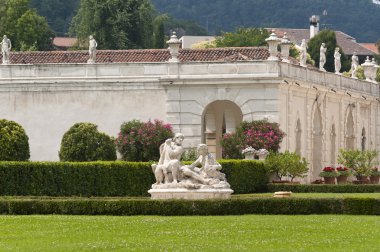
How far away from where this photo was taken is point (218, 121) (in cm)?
8356

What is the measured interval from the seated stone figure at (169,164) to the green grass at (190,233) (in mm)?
6374

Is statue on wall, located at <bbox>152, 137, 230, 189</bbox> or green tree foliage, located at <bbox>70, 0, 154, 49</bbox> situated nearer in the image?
statue on wall, located at <bbox>152, 137, 230, 189</bbox>

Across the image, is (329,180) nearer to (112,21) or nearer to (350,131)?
(350,131)

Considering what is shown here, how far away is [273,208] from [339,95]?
39.0 meters

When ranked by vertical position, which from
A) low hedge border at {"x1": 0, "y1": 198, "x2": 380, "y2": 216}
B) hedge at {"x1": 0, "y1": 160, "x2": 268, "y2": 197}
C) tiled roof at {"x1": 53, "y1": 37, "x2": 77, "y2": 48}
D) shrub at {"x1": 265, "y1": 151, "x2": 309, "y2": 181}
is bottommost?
low hedge border at {"x1": 0, "y1": 198, "x2": 380, "y2": 216}

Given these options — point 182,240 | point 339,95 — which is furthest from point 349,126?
point 182,240

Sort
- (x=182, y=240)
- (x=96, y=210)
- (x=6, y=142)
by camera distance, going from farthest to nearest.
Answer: (x=6, y=142) < (x=96, y=210) < (x=182, y=240)

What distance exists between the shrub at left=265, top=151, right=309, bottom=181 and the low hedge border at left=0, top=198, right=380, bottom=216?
2003 centimetres

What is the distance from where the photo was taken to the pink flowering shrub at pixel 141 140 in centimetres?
7238

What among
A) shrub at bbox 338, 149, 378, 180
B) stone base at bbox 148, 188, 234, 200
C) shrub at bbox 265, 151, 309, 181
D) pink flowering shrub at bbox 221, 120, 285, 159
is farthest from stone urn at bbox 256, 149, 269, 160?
stone base at bbox 148, 188, 234, 200

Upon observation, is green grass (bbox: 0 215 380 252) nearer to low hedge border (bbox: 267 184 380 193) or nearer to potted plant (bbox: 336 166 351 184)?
low hedge border (bbox: 267 184 380 193)

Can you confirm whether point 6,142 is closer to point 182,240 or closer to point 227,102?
point 227,102

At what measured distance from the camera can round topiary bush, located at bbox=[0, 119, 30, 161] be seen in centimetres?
6675

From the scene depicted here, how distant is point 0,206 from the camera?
46.3 m
